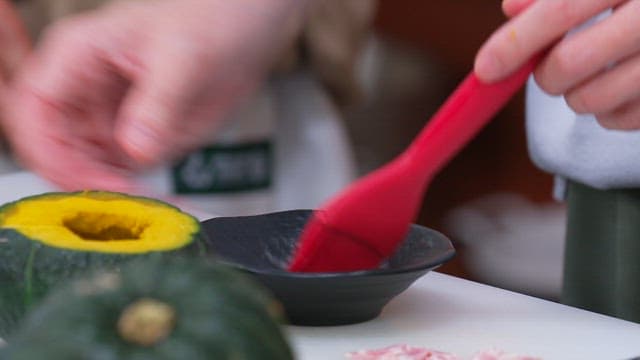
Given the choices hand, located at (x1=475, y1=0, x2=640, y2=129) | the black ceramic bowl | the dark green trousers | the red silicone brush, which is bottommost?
the dark green trousers

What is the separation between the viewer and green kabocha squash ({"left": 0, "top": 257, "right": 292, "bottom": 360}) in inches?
14.0

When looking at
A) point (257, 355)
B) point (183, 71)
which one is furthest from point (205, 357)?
point (183, 71)

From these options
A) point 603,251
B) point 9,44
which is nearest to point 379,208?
point 603,251

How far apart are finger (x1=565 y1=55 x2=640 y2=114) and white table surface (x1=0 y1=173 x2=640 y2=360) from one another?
12 cm

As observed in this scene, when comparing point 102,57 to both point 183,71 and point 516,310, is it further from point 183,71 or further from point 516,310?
point 516,310

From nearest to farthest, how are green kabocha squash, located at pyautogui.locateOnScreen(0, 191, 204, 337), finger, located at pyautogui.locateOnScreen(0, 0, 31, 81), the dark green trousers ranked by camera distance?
green kabocha squash, located at pyautogui.locateOnScreen(0, 191, 204, 337)
the dark green trousers
finger, located at pyautogui.locateOnScreen(0, 0, 31, 81)

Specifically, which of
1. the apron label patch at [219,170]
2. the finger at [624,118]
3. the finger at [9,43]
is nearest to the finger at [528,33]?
the finger at [624,118]

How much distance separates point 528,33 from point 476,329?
0.53 ft

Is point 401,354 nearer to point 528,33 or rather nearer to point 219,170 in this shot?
point 528,33

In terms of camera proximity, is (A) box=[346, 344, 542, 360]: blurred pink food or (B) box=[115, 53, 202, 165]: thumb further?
(B) box=[115, 53, 202, 165]: thumb

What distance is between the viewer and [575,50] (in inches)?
27.8

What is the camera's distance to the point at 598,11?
70cm

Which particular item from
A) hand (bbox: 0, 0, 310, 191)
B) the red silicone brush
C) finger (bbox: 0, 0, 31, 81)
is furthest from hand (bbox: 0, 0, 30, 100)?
the red silicone brush

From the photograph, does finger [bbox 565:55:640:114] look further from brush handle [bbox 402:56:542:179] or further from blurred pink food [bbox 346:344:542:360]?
blurred pink food [bbox 346:344:542:360]
